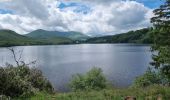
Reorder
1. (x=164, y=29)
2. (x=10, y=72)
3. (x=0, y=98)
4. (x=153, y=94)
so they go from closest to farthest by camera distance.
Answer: (x=0, y=98) < (x=153, y=94) < (x=10, y=72) < (x=164, y=29)

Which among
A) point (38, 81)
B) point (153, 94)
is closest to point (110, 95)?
point (153, 94)

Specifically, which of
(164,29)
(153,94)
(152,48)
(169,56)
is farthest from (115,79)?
(153,94)

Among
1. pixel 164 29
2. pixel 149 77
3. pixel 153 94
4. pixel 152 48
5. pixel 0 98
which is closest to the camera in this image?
pixel 0 98

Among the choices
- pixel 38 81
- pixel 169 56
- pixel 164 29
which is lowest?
pixel 38 81

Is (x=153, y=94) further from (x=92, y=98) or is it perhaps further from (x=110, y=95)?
(x=92, y=98)

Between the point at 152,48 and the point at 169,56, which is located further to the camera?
the point at 152,48

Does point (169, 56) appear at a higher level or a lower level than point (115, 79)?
higher

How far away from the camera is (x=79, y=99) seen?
11695mm

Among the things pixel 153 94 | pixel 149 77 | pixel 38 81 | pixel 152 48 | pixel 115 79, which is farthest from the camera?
pixel 115 79

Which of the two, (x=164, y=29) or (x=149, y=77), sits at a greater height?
(x=164, y=29)

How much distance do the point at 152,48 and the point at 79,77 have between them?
3886 cm

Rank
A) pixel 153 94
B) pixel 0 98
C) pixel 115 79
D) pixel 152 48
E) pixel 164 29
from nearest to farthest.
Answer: pixel 0 98
pixel 153 94
pixel 164 29
pixel 152 48
pixel 115 79

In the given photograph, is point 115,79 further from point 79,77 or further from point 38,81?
point 38,81

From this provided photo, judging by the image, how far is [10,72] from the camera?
46.3ft
